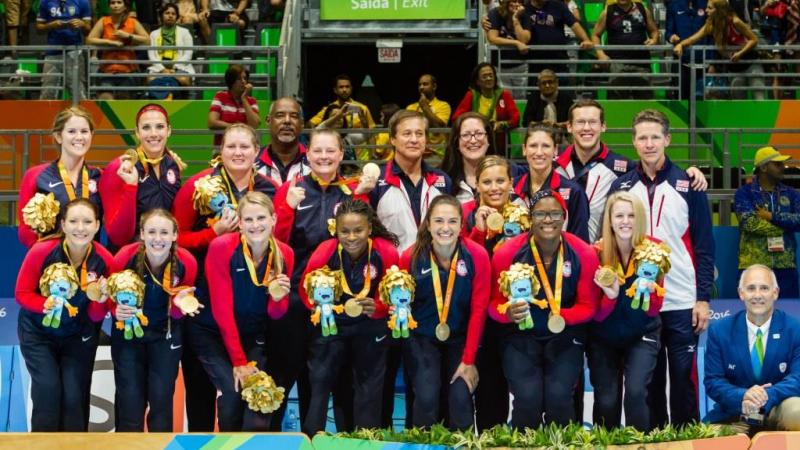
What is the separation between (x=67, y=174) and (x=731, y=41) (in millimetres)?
8569

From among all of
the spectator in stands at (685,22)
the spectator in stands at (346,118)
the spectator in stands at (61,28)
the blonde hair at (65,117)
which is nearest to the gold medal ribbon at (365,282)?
the blonde hair at (65,117)

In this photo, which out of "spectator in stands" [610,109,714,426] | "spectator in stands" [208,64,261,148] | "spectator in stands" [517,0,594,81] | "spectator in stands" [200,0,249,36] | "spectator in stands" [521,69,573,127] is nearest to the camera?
"spectator in stands" [610,109,714,426]

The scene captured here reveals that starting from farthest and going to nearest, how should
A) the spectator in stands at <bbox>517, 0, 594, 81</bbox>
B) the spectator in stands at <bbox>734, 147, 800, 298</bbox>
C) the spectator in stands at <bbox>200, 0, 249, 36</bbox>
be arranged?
the spectator in stands at <bbox>200, 0, 249, 36</bbox>, the spectator in stands at <bbox>517, 0, 594, 81</bbox>, the spectator in stands at <bbox>734, 147, 800, 298</bbox>

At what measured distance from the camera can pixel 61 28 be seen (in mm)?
15562

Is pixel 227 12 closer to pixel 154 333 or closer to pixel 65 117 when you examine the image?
pixel 65 117

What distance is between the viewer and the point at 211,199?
9125 millimetres

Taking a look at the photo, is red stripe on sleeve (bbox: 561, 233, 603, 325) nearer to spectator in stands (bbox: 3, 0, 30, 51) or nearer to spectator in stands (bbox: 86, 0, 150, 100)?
spectator in stands (bbox: 86, 0, 150, 100)

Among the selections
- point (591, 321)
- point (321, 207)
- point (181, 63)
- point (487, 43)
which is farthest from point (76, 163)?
point (487, 43)

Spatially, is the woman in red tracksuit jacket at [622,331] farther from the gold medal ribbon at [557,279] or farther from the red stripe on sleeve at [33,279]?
the red stripe on sleeve at [33,279]

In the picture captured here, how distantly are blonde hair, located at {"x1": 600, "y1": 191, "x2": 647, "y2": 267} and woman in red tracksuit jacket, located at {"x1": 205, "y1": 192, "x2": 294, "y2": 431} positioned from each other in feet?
6.18

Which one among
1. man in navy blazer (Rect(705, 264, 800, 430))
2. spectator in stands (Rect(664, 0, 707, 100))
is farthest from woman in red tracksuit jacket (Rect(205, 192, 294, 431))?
spectator in stands (Rect(664, 0, 707, 100))

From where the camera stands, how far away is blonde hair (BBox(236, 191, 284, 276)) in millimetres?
8781

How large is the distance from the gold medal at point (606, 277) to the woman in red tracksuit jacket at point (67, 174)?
3101mm

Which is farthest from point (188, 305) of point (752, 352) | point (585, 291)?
A: point (752, 352)
